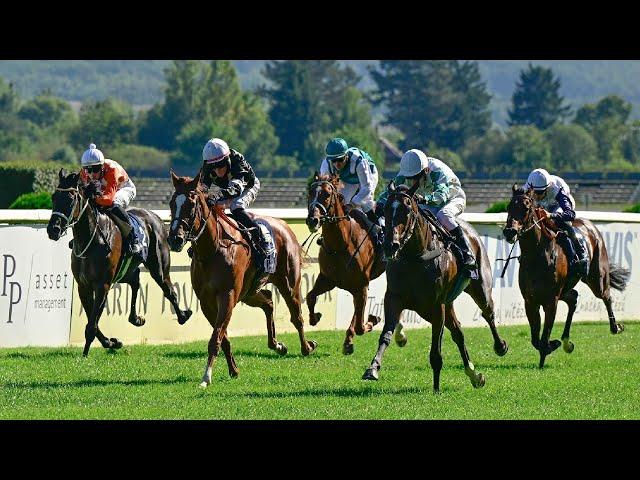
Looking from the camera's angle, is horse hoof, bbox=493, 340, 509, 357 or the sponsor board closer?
horse hoof, bbox=493, 340, 509, 357

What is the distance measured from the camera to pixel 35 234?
16.8 meters

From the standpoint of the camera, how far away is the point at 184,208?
13.1 m

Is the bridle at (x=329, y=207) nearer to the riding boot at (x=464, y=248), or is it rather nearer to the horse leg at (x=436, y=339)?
the riding boot at (x=464, y=248)

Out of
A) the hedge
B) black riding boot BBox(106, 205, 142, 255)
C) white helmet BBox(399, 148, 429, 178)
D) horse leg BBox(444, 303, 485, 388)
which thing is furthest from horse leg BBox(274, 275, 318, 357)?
the hedge

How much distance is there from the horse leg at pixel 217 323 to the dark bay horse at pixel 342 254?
2.68 meters

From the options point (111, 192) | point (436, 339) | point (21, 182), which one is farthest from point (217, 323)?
point (21, 182)

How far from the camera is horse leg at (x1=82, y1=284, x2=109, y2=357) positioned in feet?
50.7

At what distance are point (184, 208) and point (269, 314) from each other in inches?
116

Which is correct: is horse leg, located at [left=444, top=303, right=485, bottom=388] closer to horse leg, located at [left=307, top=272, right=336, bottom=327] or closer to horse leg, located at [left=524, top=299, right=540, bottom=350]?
horse leg, located at [left=524, top=299, right=540, bottom=350]

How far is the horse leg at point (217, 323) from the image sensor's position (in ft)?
43.0

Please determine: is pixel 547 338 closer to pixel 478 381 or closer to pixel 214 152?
pixel 478 381

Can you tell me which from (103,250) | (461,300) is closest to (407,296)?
(103,250)

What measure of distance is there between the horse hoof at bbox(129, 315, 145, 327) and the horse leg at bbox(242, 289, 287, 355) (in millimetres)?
1662
